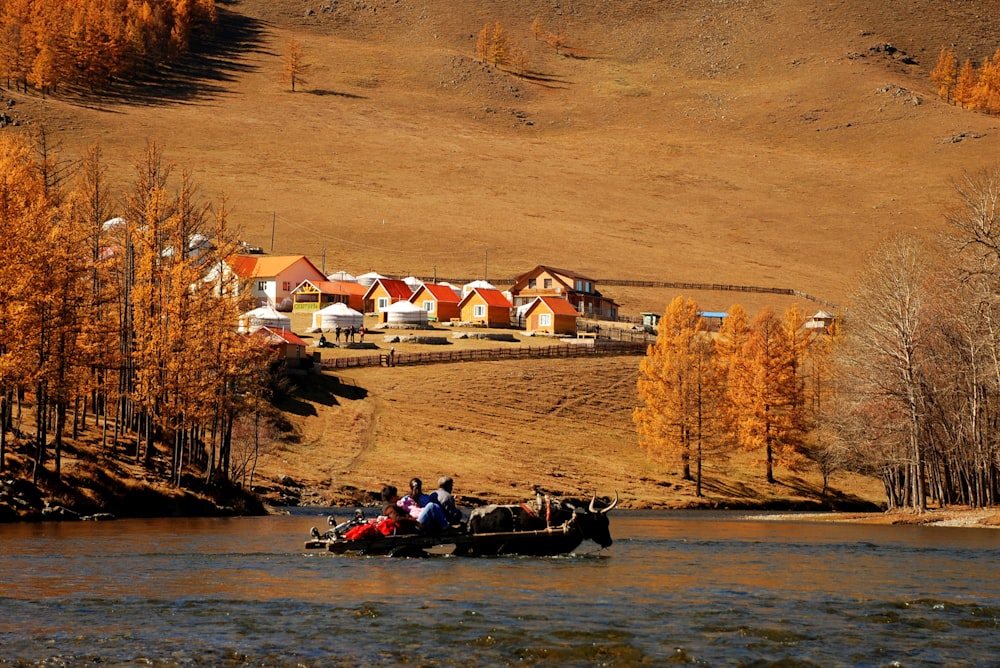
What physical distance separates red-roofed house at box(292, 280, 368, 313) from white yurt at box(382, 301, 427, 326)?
22.4ft

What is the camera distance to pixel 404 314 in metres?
107

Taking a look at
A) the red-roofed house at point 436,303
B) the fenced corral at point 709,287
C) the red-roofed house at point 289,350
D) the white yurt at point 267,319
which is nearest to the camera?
the red-roofed house at point 289,350

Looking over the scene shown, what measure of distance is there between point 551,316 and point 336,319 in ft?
68.6

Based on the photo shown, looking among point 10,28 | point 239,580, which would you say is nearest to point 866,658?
point 239,580

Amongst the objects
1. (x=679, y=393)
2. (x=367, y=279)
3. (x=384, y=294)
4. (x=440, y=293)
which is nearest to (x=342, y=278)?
(x=367, y=279)

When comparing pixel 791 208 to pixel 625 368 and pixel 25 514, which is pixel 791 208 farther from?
pixel 25 514

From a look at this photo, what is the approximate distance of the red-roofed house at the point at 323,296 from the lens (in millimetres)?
113938

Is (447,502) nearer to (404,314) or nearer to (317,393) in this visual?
(317,393)

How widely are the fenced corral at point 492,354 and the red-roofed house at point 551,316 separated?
403 inches

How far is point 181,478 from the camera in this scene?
48.0 metres

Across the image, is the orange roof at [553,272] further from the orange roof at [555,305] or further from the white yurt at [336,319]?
the white yurt at [336,319]

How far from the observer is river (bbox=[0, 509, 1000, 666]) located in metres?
17.7

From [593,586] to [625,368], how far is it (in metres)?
69.0

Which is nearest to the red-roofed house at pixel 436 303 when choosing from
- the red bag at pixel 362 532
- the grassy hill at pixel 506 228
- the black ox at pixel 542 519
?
the grassy hill at pixel 506 228
